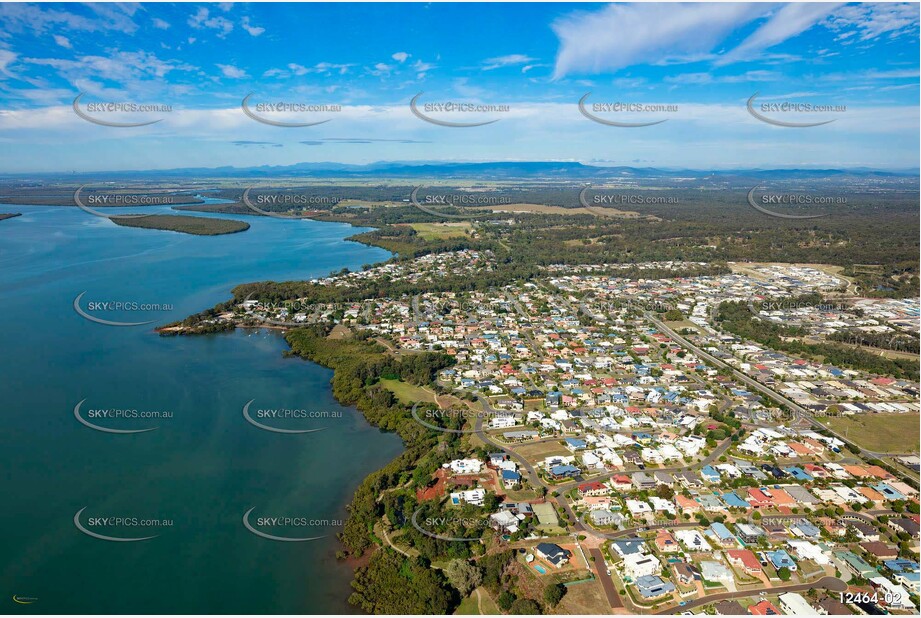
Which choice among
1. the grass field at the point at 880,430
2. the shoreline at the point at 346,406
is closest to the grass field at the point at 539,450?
the shoreline at the point at 346,406

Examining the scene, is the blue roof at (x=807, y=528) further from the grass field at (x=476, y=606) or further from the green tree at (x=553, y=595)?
the grass field at (x=476, y=606)

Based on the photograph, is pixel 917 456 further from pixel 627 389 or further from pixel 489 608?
pixel 489 608

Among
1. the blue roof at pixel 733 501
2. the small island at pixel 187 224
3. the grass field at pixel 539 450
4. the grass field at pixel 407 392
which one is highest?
the small island at pixel 187 224

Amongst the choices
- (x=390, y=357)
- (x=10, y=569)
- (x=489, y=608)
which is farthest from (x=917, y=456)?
(x=10, y=569)

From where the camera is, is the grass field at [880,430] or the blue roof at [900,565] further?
the grass field at [880,430]

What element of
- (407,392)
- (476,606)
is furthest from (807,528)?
(407,392)

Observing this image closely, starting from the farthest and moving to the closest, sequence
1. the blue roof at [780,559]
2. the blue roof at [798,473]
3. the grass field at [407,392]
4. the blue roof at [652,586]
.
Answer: the grass field at [407,392] < the blue roof at [798,473] < the blue roof at [780,559] < the blue roof at [652,586]

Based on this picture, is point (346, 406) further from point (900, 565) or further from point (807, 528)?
point (900, 565)
